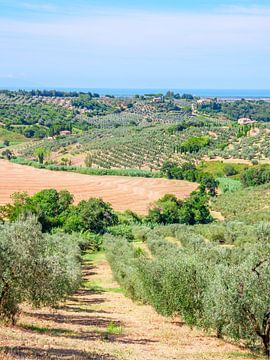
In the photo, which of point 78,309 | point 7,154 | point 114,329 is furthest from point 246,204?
point 7,154

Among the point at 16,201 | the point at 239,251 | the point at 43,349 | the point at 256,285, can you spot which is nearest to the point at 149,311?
the point at 239,251

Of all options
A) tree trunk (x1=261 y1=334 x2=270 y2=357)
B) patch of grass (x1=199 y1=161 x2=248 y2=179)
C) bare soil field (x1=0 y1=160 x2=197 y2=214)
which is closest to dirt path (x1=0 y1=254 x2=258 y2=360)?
tree trunk (x1=261 y1=334 x2=270 y2=357)

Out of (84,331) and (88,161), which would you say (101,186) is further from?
(84,331)

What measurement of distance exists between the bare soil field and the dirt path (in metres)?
62.0

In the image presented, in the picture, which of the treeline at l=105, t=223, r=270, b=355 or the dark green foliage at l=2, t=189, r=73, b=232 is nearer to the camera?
the treeline at l=105, t=223, r=270, b=355

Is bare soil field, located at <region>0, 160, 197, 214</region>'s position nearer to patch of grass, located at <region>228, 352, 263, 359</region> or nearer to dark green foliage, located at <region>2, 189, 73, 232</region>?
dark green foliage, located at <region>2, 189, 73, 232</region>

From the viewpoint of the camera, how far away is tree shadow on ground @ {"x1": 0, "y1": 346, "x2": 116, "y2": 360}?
1958cm

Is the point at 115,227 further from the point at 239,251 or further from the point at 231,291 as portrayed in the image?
the point at 231,291

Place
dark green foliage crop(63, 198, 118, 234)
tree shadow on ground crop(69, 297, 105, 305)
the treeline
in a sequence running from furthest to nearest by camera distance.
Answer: dark green foliage crop(63, 198, 118, 234), tree shadow on ground crop(69, 297, 105, 305), the treeline

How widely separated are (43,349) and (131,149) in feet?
448

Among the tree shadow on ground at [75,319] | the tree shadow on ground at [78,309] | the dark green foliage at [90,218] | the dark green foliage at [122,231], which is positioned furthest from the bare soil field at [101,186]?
the tree shadow on ground at [75,319]

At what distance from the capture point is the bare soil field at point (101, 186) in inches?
4168

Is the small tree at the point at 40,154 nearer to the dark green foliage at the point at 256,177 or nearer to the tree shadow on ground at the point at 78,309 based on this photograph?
the dark green foliage at the point at 256,177

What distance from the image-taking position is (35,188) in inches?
4412
